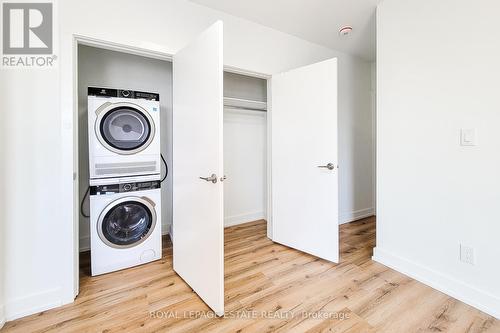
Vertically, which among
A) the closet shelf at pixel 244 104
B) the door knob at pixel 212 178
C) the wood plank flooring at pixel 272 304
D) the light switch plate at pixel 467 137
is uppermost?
the closet shelf at pixel 244 104

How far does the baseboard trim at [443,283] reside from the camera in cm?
160

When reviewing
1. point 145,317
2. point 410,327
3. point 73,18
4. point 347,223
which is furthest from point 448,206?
point 73,18

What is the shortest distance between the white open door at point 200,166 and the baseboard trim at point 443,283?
63.5 inches

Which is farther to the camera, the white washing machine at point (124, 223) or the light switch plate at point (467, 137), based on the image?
the white washing machine at point (124, 223)

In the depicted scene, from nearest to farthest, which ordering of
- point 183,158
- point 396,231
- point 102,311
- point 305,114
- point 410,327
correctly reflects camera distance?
point 410,327, point 102,311, point 183,158, point 396,231, point 305,114

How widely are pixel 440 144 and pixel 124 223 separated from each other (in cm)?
276

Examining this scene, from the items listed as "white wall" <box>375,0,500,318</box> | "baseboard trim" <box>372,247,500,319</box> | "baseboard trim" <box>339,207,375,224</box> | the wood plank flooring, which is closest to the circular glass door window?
the wood plank flooring

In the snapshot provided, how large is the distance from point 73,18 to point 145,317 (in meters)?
2.14

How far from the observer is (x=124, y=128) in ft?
7.13

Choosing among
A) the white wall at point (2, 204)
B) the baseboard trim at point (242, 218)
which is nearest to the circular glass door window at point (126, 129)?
the white wall at point (2, 204)

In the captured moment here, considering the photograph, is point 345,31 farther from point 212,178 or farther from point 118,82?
point 118,82

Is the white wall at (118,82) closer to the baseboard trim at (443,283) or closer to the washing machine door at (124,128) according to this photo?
the washing machine door at (124,128)

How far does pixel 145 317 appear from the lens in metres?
1.57

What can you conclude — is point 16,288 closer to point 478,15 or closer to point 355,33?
point 478,15
